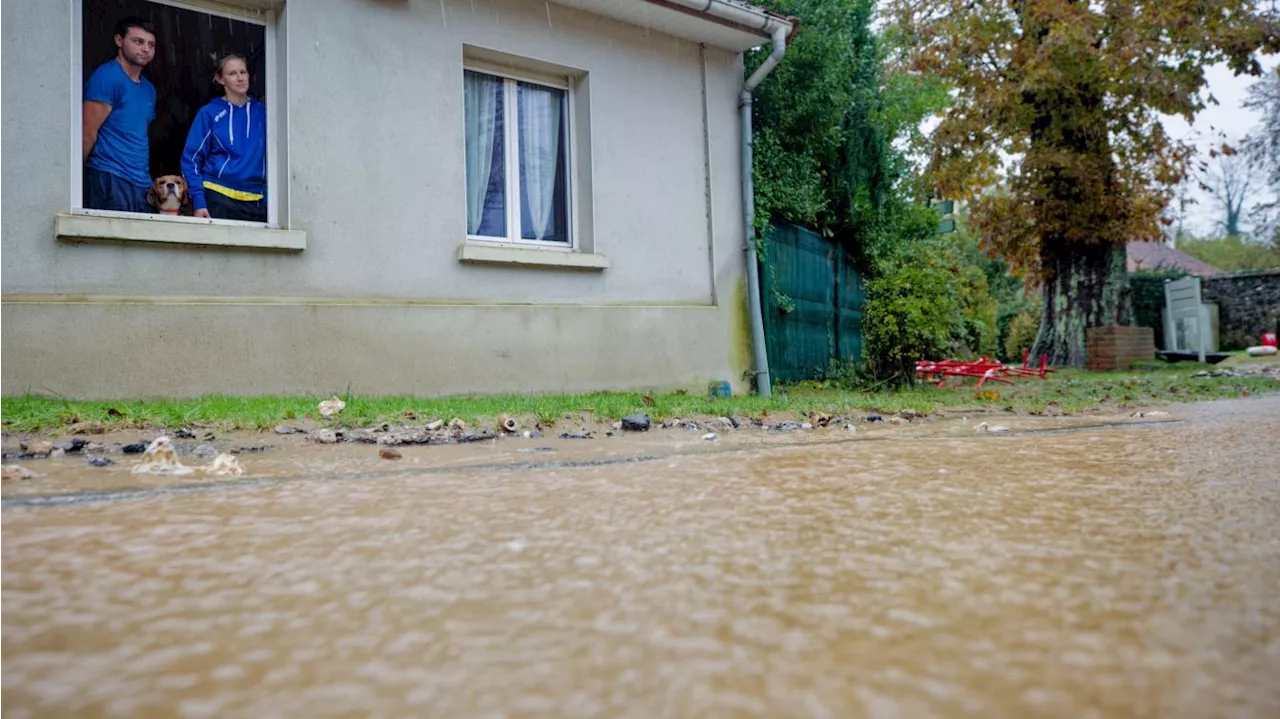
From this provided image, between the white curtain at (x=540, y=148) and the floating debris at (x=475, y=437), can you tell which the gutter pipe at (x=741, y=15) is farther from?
the floating debris at (x=475, y=437)

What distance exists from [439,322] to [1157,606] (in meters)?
4.98

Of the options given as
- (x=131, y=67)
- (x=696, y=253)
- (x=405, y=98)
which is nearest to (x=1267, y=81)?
(x=696, y=253)

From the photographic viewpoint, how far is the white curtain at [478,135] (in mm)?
5926

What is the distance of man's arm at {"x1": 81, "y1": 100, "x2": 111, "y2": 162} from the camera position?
4.50 metres

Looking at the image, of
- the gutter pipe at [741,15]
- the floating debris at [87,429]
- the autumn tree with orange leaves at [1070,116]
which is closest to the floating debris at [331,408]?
the floating debris at [87,429]

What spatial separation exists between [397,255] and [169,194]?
4.51 feet

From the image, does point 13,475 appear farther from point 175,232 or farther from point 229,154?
Result: point 229,154

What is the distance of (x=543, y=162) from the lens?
635 cm

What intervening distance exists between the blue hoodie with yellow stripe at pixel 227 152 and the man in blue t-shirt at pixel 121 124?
0.79 feet

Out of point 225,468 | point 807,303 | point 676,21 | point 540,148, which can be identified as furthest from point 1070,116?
point 225,468

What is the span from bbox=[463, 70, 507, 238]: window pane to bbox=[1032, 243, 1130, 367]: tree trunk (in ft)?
31.9

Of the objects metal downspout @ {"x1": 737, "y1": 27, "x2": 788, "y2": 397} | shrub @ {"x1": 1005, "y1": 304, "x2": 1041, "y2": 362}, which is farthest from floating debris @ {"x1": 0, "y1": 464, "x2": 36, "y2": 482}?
shrub @ {"x1": 1005, "y1": 304, "x2": 1041, "y2": 362}

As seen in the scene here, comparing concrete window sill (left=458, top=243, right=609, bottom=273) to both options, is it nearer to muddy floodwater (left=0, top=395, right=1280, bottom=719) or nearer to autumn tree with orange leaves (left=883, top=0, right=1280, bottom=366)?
muddy floodwater (left=0, top=395, right=1280, bottom=719)

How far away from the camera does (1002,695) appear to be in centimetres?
61
